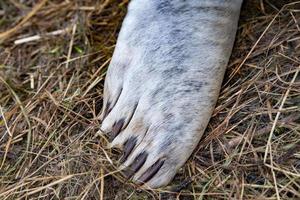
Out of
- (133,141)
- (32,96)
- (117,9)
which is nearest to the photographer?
(133,141)

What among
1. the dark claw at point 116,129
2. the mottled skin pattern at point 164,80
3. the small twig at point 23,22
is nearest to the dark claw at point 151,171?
the mottled skin pattern at point 164,80

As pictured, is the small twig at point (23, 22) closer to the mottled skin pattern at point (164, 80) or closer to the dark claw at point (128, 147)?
the mottled skin pattern at point (164, 80)

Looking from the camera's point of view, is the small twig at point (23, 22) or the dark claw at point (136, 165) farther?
the small twig at point (23, 22)

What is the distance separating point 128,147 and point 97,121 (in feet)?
0.56

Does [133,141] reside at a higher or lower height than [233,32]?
lower

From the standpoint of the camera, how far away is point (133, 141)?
5.69 feet

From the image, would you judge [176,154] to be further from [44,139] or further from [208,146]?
[44,139]

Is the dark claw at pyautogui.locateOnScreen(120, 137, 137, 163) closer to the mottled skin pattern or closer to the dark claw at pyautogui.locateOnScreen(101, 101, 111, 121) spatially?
the mottled skin pattern

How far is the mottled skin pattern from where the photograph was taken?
5.59 feet

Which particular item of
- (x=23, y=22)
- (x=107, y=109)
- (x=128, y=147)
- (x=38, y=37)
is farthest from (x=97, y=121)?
(x=23, y=22)

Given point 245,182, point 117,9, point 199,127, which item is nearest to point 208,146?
point 199,127

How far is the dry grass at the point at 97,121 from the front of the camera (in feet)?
5.38

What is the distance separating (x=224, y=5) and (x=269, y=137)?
0.52 meters

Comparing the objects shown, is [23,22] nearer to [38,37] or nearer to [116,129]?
[38,37]
